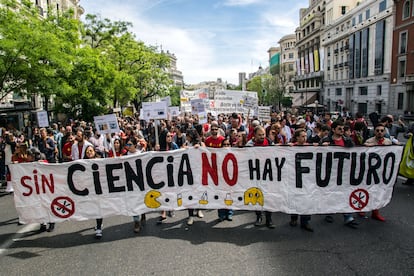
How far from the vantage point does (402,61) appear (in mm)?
36500

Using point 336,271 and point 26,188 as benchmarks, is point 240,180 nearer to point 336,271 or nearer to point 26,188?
point 336,271

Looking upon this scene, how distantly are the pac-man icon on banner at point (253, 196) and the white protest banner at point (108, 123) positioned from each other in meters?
4.04

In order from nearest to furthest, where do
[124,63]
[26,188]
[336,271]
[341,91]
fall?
[336,271] < [26,188] < [124,63] < [341,91]

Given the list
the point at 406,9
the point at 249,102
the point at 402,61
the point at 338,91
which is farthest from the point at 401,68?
the point at 249,102

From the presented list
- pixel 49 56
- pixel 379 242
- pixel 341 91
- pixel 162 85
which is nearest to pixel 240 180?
pixel 379 242

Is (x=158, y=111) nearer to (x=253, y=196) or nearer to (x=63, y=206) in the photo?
(x=63, y=206)

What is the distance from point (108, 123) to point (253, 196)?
439 centimetres

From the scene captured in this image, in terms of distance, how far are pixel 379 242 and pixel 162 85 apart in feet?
117

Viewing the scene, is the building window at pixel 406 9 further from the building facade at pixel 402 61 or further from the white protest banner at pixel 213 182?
the white protest banner at pixel 213 182

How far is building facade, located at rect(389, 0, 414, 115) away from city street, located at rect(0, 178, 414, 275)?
113ft

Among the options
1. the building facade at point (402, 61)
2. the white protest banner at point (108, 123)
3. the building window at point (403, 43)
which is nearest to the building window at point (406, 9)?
the building facade at point (402, 61)

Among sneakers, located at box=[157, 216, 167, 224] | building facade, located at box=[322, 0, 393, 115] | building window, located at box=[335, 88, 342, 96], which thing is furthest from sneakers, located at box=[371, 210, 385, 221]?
building window, located at box=[335, 88, 342, 96]

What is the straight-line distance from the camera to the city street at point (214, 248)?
404cm

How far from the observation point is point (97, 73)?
1983 cm
